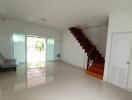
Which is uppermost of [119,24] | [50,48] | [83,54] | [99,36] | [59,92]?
[119,24]

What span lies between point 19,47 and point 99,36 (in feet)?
15.5

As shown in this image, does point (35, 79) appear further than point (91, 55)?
No

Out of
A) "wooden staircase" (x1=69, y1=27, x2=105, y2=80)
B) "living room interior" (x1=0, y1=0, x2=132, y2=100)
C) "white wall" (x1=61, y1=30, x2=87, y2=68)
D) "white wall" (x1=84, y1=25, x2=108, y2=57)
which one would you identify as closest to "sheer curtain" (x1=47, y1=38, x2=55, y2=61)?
"white wall" (x1=61, y1=30, x2=87, y2=68)

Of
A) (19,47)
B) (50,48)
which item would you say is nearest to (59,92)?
(19,47)

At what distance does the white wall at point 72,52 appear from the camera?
5902 millimetres

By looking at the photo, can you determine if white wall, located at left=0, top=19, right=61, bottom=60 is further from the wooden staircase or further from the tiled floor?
the tiled floor

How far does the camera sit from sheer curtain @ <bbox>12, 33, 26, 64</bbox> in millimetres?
5797

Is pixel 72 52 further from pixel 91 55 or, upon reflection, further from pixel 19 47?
pixel 19 47

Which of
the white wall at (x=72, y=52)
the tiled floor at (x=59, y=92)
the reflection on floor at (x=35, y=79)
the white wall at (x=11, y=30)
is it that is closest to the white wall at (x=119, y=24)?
the tiled floor at (x=59, y=92)

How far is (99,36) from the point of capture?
18.0 ft

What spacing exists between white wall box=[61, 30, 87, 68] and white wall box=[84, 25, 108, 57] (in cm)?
92

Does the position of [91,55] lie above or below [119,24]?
below

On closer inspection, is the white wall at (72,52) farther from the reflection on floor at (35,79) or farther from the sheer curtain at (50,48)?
the reflection on floor at (35,79)

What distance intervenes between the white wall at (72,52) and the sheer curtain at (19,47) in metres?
2.77
